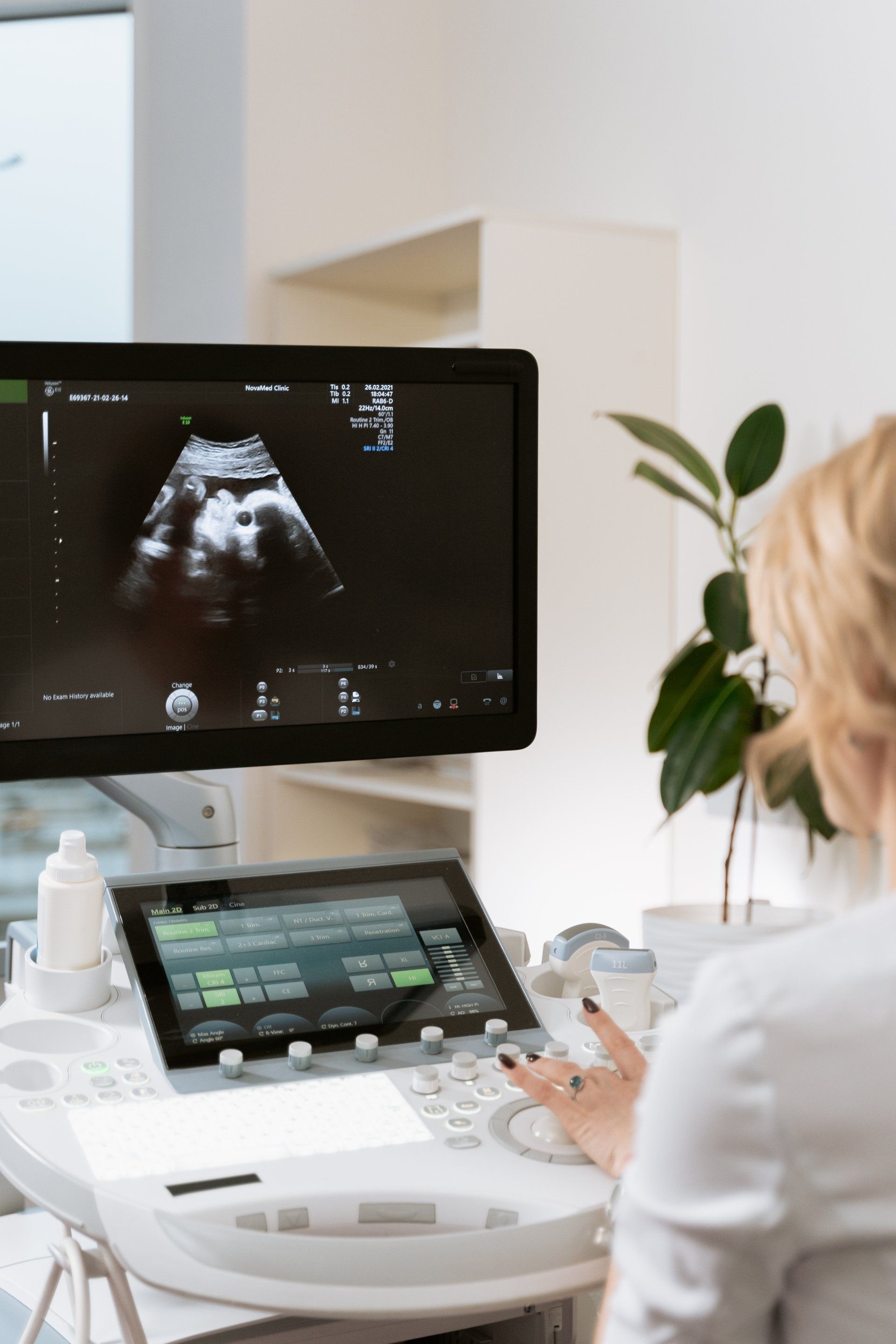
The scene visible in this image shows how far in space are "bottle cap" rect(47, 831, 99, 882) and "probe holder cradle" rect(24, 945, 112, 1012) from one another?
0.27 ft

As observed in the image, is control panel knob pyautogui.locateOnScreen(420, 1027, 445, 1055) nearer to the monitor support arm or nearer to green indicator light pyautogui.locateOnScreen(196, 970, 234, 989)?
green indicator light pyautogui.locateOnScreen(196, 970, 234, 989)

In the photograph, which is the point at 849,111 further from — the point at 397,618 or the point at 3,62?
the point at 3,62

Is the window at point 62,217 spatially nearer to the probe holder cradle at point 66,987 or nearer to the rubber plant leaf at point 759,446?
the rubber plant leaf at point 759,446

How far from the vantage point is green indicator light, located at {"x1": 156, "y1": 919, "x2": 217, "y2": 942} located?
116 cm

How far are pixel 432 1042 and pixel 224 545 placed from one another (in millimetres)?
477

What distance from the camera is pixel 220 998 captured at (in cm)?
112

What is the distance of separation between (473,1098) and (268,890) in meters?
0.28

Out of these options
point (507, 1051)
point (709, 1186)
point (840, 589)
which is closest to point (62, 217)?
point (507, 1051)

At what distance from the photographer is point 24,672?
1169mm

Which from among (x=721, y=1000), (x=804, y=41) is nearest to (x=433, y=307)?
(x=804, y=41)

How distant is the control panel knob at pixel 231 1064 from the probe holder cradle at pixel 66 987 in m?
0.18

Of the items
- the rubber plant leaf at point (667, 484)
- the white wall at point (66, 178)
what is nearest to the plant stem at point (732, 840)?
the rubber plant leaf at point (667, 484)

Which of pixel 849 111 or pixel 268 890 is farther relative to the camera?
pixel 849 111

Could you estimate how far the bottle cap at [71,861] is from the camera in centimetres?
117
